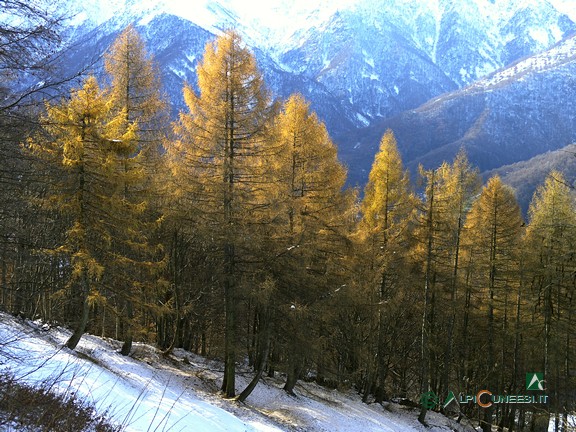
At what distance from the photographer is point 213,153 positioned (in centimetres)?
1380

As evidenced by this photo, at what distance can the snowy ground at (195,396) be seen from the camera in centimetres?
920

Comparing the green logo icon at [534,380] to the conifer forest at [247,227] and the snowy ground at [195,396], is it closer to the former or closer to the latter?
the conifer forest at [247,227]

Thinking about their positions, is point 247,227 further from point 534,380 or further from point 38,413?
point 534,380

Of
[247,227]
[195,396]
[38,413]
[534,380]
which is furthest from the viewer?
[534,380]

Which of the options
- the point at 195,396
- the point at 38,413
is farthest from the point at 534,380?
the point at 38,413

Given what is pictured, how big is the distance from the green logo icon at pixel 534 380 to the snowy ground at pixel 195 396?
4.01 m

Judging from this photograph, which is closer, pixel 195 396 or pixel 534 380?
pixel 195 396

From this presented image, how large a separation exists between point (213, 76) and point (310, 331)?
8.63m

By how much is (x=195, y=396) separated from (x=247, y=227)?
498 cm

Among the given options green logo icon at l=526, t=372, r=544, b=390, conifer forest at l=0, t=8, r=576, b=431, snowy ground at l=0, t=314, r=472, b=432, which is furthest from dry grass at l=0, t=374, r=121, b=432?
green logo icon at l=526, t=372, r=544, b=390

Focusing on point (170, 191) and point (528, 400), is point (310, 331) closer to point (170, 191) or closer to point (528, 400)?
point (170, 191)

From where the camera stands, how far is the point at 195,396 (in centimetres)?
1309

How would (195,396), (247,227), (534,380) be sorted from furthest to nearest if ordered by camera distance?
(534,380)
(247,227)
(195,396)

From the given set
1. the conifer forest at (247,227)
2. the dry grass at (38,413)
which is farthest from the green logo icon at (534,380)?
the dry grass at (38,413)
